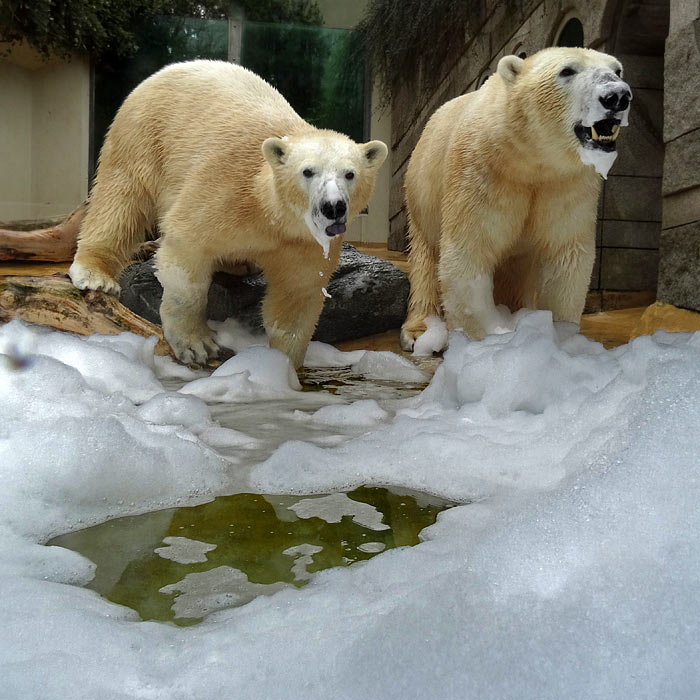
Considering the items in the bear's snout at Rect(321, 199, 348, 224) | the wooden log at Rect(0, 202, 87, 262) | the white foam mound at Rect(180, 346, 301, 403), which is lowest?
the wooden log at Rect(0, 202, 87, 262)

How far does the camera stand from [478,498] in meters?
1.48

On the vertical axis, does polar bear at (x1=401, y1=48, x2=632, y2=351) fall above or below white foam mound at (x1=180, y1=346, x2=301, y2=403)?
above

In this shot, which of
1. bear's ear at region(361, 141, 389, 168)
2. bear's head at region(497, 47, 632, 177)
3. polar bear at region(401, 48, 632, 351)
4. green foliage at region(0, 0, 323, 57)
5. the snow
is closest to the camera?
the snow

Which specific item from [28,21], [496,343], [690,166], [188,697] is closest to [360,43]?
[28,21]

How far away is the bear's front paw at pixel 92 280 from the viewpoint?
3350 mm

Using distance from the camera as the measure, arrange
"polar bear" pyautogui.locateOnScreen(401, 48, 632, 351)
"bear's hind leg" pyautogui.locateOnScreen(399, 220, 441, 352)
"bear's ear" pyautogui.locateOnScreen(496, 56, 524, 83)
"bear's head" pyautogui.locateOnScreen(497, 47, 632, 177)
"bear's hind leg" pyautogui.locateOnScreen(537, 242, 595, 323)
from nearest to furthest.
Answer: "bear's head" pyautogui.locateOnScreen(497, 47, 632, 177) < "polar bear" pyautogui.locateOnScreen(401, 48, 632, 351) < "bear's ear" pyautogui.locateOnScreen(496, 56, 524, 83) < "bear's hind leg" pyautogui.locateOnScreen(537, 242, 595, 323) < "bear's hind leg" pyautogui.locateOnScreen(399, 220, 441, 352)

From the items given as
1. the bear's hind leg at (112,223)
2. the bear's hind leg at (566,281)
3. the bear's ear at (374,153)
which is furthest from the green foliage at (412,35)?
the bear's ear at (374,153)

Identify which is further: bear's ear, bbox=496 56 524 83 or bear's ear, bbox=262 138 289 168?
bear's ear, bbox=496 56 524 83

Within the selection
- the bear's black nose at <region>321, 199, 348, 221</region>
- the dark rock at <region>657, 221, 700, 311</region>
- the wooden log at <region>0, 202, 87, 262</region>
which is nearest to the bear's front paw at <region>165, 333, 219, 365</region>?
the bear's black nose at <region>321, 199, 348, 221</region>

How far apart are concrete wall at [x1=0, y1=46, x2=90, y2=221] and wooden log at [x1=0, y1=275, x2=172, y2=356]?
7.50m

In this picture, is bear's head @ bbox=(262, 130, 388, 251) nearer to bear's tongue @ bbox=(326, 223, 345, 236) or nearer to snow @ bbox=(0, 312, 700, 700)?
bear's tongue @ bbox=(326, 223, 345, 236)

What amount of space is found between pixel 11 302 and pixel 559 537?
8.58 feet

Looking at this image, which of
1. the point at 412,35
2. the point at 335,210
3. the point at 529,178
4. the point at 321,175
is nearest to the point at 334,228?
the point at 335,210

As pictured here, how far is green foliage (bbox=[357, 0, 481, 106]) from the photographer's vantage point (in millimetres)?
7199
